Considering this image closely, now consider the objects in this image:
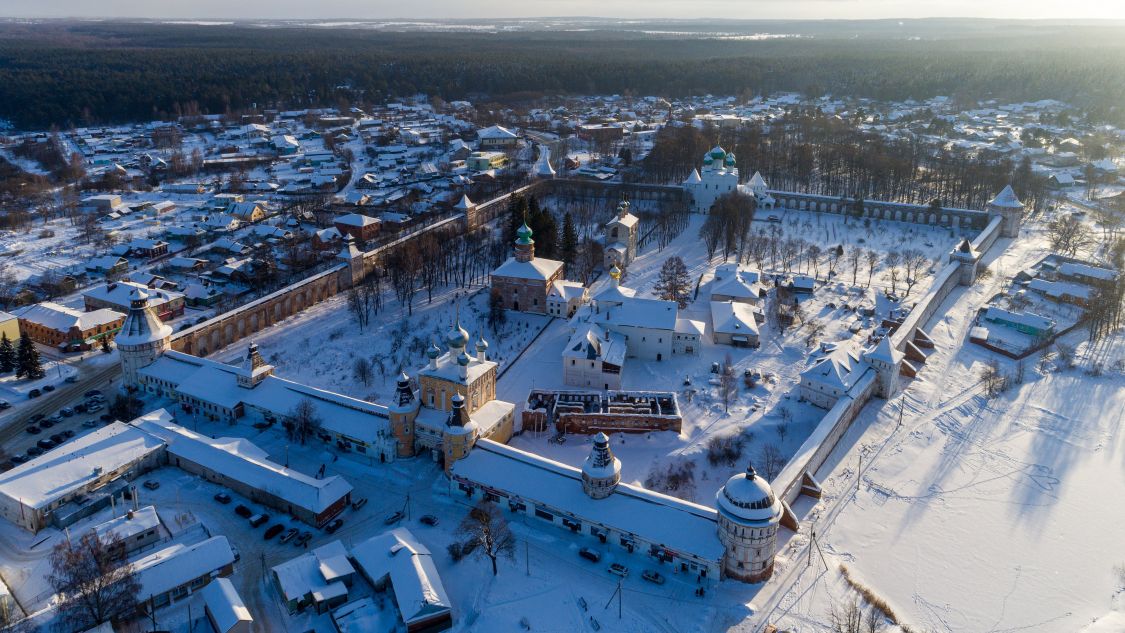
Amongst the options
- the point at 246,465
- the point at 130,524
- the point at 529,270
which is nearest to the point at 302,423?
the point at 246,465

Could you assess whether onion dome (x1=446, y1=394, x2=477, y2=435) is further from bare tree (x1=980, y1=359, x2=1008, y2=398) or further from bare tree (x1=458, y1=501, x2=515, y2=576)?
bare tree (x1=980, y1=359, x2=1008, y2=398)

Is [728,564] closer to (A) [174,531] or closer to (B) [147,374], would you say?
(A) [174,531]

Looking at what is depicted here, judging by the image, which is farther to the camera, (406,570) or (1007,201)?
(1007,201)

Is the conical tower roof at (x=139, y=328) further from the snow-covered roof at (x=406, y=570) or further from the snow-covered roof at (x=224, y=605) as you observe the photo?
the snow-covered roof at (x=406, y=570)

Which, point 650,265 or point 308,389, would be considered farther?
point 650,265

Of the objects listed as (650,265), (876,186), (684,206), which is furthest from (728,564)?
(876,186)

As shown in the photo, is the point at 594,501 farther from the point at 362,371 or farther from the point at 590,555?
the point at 362,371
